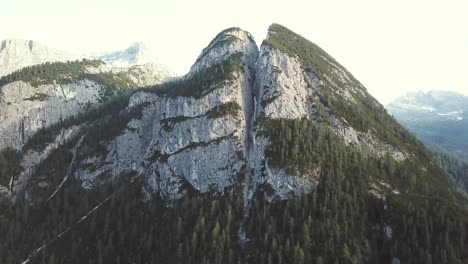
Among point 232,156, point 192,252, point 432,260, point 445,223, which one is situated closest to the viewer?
point 432,260

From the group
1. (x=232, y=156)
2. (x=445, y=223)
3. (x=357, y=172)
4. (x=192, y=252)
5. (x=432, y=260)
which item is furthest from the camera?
(x=232, y=156)

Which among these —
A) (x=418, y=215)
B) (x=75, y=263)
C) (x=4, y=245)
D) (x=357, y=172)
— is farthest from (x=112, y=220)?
(x=418, y=215)

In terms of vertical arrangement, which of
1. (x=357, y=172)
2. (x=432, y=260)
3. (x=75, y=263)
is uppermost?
(x=357, y=172)

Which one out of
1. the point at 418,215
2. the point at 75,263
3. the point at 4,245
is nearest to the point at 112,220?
the point at 75,263

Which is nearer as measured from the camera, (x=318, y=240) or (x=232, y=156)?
(x=318, y=240)

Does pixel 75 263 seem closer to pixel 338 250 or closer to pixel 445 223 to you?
pixel 338 250

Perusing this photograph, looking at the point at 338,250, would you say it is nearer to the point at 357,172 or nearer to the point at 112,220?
the point at 357,172

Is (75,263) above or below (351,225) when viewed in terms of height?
below

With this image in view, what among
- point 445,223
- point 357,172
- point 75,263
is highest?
point 357,172

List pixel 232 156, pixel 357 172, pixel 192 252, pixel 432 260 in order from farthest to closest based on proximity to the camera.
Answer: pixel 232 156
pixel 357 172
pixel 192 252
pixel 432 260
